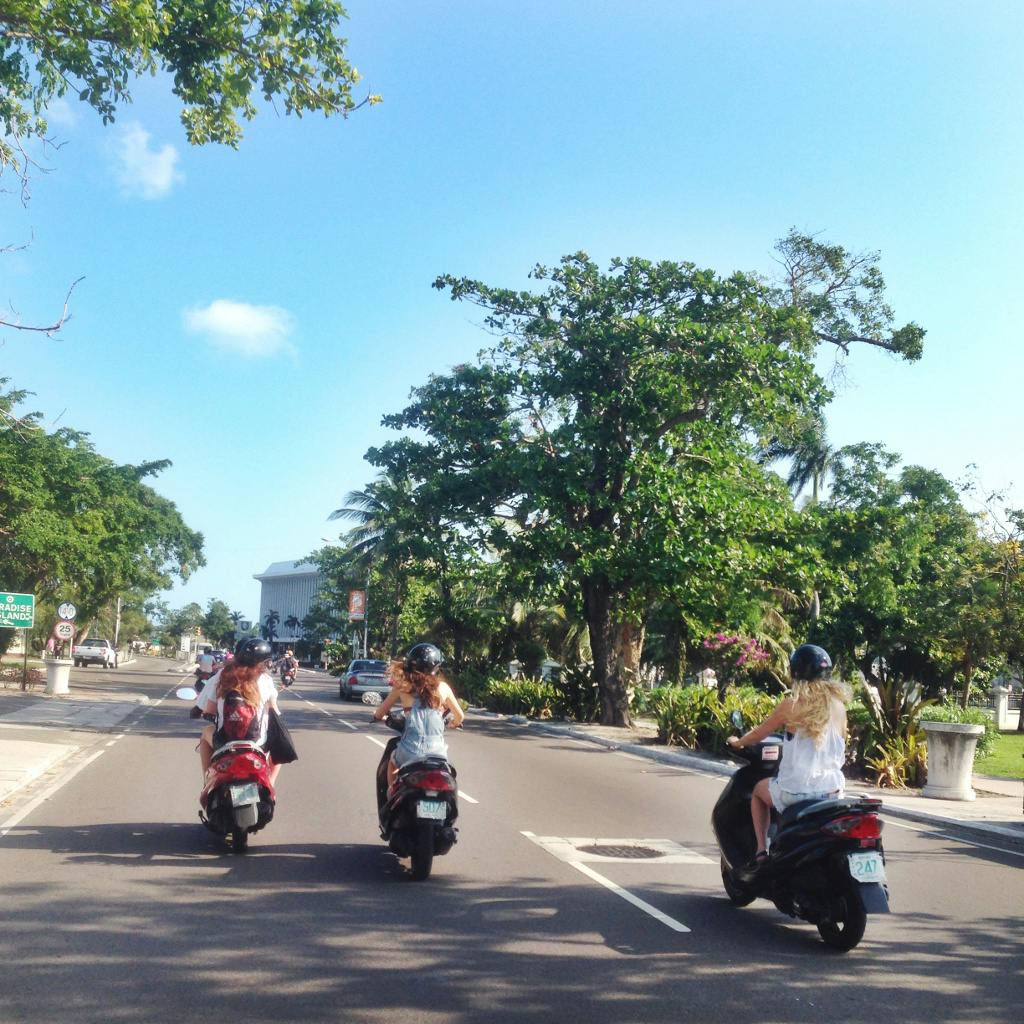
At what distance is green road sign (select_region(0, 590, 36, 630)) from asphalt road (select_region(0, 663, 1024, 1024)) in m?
14.5

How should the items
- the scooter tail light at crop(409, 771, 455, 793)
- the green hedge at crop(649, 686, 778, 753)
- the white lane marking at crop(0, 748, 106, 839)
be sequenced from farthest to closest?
the green hedge at crop(649, 686, 778, 753) < the white lane marking at crop(0, 748, 106, 839) < the scooter tail light at crop(409, 771, 455, 793)

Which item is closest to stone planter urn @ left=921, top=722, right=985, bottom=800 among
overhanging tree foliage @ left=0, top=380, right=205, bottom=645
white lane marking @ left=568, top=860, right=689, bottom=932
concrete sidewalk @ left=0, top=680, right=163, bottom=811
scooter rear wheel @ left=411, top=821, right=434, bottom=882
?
white lane marking @ left=568, top=860, right=689, bottom=932

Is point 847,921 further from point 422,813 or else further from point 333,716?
point 333,716

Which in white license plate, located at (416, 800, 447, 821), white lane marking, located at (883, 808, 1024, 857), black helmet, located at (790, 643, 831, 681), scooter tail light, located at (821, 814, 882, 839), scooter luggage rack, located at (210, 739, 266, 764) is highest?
black helmet, located at (790, 643, 831, 681)

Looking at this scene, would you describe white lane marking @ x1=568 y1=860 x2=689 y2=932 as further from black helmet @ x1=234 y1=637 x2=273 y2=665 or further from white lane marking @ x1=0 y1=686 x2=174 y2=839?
white lane marking @ x1=0 y1=686 x2=174 y2=839

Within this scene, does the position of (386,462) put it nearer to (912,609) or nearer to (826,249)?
(826,249)

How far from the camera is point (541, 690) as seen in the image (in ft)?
114

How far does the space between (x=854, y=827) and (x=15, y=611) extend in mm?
22671

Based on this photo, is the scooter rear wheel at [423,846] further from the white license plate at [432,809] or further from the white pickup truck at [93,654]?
the white pickup truck at [93,654]

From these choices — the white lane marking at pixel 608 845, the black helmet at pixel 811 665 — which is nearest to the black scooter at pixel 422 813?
the white lane marking at pixel 608 845

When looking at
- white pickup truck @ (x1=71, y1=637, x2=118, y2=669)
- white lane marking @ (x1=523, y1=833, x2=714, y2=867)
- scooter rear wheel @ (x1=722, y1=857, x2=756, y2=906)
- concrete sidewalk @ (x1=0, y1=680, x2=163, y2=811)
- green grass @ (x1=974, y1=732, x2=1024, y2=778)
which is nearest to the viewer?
scooter rear wheel @ (x1=722, y1=857, x2=756, y2=906)

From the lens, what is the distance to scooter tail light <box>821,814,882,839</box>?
21.5 feet

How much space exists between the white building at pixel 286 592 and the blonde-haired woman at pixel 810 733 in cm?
14378

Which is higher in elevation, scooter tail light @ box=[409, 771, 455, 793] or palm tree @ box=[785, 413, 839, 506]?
palm tree @ box=[785, 413, 839, 506]
